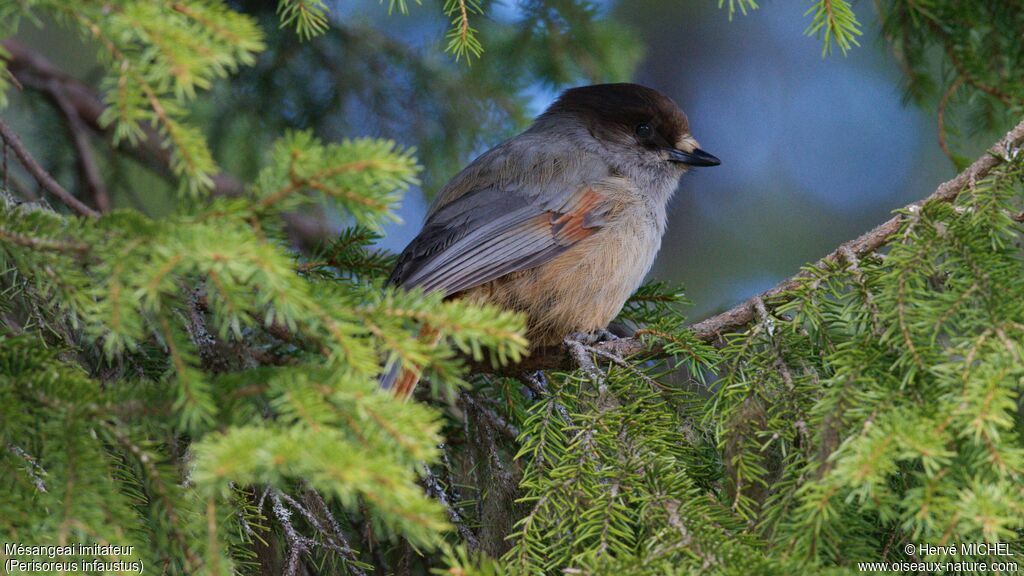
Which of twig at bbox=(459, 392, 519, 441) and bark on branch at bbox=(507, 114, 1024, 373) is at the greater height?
bark on branch at bbox=(507, 114, 1024, 373)

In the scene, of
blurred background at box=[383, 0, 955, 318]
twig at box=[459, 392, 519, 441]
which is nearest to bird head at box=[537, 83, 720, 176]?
twig at box=[459, 392, 519, 441]

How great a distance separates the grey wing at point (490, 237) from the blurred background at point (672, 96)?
241 millimetres

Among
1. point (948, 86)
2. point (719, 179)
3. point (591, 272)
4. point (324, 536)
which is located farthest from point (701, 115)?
point (324, 536)

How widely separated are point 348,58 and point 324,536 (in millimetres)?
2672

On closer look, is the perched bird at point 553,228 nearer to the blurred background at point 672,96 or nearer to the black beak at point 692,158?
the black beak at point 692,158

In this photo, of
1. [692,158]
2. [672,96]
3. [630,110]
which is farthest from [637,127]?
[672,96]

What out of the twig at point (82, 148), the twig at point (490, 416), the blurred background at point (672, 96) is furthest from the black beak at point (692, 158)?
the twig at point (82, 148)

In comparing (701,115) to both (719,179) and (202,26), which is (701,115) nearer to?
(719,179)

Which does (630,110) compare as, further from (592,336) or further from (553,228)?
(592,336)

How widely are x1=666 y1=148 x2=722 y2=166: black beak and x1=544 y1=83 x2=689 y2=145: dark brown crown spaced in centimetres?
11

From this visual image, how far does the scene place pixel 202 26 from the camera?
5.23ft

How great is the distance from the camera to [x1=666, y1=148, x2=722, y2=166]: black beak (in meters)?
3.96

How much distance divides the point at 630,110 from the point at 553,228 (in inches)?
34.8

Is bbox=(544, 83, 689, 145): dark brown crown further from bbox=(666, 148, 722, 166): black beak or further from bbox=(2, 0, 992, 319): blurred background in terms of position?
bbox=(2, 0, 992, 319): blurred background
